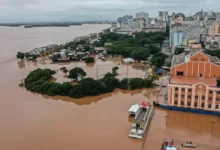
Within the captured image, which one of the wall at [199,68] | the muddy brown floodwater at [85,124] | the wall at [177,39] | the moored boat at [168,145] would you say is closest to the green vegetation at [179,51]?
the wall at [177,39]

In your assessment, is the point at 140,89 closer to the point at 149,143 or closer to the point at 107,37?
the point at 149,143

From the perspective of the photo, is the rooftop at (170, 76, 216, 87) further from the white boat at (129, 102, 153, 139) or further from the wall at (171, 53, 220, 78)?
the white boat at (129, 102, 153, 139)

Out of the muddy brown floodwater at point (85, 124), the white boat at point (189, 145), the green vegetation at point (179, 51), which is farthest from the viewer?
the green vegetation at point (179, 51)

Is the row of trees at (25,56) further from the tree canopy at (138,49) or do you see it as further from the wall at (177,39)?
the wall at (177,39)

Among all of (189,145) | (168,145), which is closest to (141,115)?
(168,145)

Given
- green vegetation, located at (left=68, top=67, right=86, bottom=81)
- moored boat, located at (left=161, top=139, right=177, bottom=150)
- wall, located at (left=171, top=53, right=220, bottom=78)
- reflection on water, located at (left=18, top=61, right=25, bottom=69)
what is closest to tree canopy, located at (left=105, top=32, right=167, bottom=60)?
green vegetation, located at (left=68, top=67, right=86, bottom=81)

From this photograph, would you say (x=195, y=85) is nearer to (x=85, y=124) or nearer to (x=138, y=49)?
(x=85, y=124)

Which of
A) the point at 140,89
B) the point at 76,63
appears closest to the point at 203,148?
the point at 140,89
